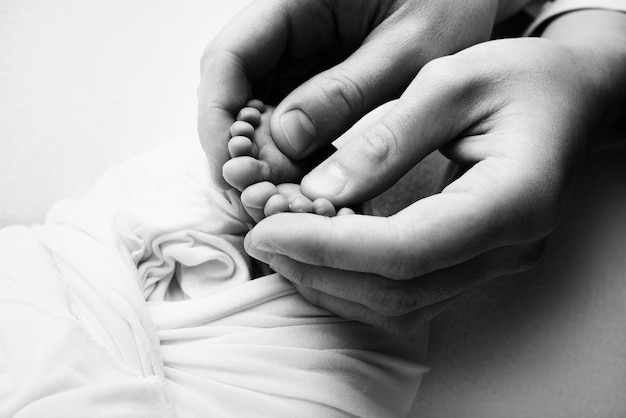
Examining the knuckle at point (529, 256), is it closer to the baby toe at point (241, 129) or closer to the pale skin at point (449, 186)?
the pale skin at point (449, 186)

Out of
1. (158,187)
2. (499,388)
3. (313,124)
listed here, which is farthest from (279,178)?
(499,388)

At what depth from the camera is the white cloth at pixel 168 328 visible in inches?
20.6

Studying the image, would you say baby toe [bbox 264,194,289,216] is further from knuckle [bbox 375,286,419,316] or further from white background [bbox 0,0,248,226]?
white background [bbox 0,0,248,226]

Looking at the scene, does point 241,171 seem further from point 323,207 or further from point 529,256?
point 529,256

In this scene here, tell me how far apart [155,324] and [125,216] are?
0.13 meters

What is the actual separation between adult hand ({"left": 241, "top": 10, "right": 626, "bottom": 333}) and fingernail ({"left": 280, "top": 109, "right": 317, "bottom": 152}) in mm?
60

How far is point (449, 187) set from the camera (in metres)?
0.51

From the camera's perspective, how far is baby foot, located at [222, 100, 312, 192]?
0.53 m

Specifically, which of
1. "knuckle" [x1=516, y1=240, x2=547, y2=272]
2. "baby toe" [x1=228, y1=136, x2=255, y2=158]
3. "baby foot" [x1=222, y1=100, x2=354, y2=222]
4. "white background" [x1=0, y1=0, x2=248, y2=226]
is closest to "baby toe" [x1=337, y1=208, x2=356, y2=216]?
"baby foot" [x1=222, y1=100, x2=354, y2=222]

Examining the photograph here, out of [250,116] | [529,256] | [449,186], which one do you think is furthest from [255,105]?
[529,256]

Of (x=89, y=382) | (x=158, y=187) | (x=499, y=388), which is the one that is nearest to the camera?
(x=89, y=382)

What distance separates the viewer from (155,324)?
1.92ft

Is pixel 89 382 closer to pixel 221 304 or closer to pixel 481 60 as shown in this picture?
pixel 221 304

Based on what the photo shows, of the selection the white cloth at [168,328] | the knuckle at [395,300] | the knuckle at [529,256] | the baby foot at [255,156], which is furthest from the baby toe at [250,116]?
the knuckle at [529,256]
